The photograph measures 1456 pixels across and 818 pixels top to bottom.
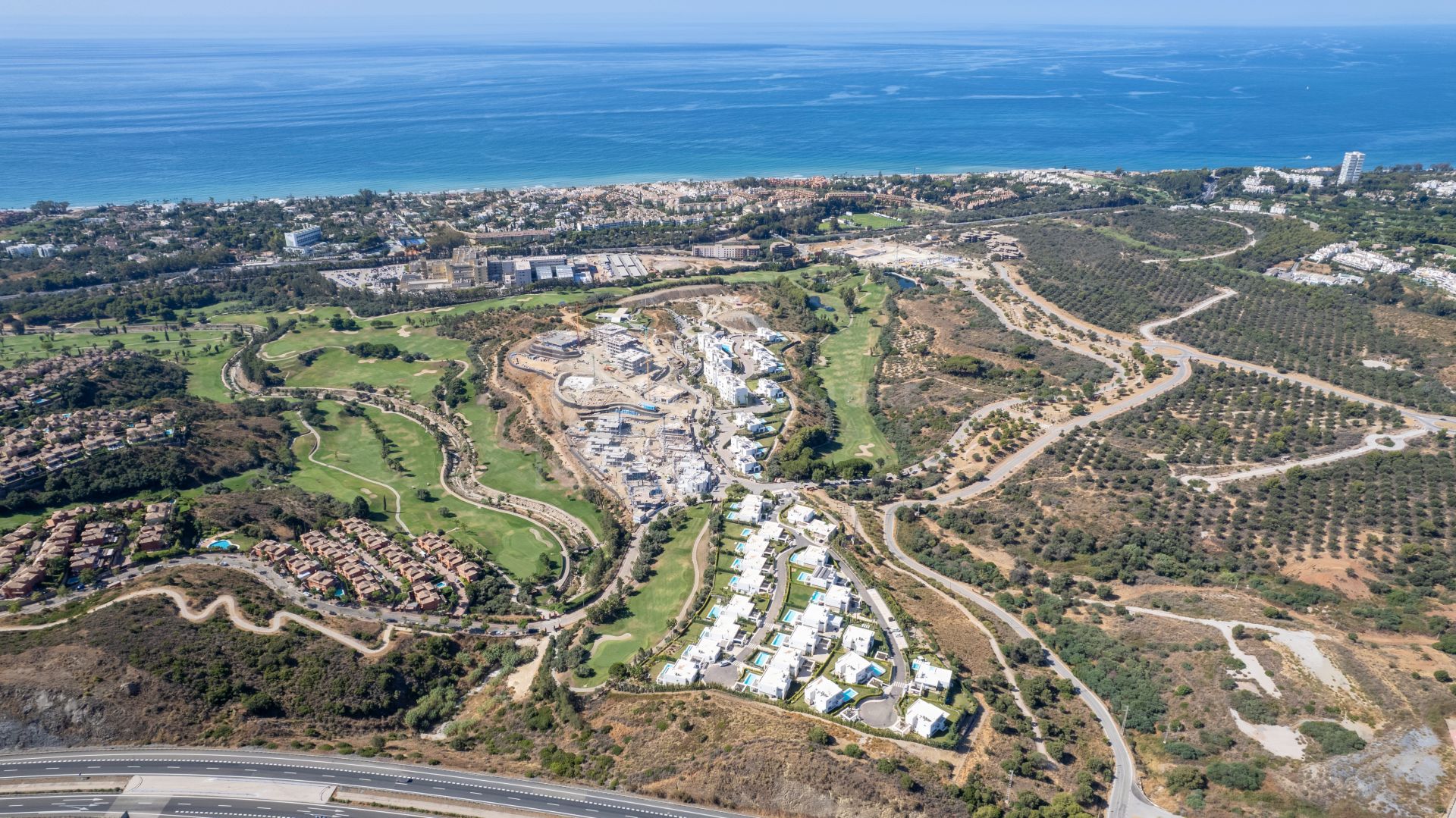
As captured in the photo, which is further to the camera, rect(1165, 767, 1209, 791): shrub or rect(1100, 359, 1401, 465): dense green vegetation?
rect(1100, 359, 1401, 465): dense green vegetation

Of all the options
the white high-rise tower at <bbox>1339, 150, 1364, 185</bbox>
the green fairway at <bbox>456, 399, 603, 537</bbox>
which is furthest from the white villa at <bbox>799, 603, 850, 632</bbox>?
the white high-rise tower at <bbox>1339, 150, 1364, 185</bbox>

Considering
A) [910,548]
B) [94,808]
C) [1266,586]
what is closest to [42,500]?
[94,808]

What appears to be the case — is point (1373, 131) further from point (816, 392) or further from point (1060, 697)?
point (1060, 697)

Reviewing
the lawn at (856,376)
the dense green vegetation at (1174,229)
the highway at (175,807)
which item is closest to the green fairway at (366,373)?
the lawn at (856,376)

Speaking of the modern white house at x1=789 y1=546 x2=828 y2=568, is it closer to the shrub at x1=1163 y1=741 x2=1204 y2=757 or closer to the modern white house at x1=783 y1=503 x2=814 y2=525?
the modern white house at x1=783 y1=503 x2=814 y2=525

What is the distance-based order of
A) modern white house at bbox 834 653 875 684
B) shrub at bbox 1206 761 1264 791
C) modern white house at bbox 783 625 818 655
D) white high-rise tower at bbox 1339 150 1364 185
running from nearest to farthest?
shrub at bbox 1206 761 1264 791
modern white house at bbox 834 653 875 684
modern white house at bbox 783 625 818 655
white high-rise tower at bbox 1339 150 1364 185

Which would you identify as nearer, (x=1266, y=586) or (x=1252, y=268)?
(x=1266, y=586)
